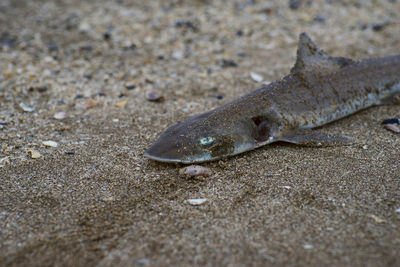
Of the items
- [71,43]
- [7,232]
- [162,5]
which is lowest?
[7,232]

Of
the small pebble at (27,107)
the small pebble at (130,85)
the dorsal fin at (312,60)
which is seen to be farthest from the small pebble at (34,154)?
the dorsal fin at (312,60)

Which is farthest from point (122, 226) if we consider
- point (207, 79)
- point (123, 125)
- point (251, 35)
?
point (251, 35)

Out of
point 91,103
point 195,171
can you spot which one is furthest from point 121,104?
point 195,171

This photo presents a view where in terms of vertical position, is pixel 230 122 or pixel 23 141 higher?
pixel 230 122

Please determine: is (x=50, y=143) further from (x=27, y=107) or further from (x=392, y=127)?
(x=392, y=127)

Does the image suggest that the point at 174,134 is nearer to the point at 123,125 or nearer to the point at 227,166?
the point at 227,166

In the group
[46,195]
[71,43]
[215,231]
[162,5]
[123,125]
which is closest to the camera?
[215,231]
